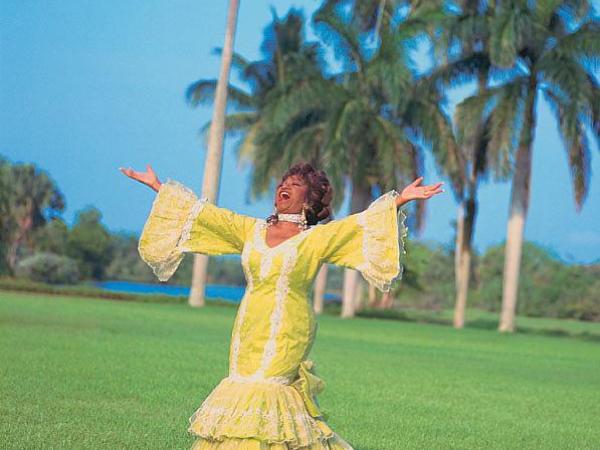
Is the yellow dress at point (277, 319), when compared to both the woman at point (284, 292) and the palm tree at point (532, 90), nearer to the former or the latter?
the woman at point (284, 292)

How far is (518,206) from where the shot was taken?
31219 mm

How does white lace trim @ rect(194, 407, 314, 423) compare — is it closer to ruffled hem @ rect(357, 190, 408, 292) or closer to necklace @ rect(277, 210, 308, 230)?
ruffled hem @ rect(357, 190, 408, 292)

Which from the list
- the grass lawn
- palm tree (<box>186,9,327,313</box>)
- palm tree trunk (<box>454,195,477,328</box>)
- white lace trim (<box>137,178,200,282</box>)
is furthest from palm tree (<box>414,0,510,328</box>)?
white lace trim (<box>137,178,200,282</box>)

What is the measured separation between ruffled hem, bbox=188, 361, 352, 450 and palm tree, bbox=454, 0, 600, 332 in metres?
25.6

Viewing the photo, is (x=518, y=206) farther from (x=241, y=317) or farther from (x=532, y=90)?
(x=241, y=317)

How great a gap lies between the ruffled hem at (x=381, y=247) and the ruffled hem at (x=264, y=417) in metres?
0.59

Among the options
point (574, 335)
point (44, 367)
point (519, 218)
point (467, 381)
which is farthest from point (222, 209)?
point (574, 335)

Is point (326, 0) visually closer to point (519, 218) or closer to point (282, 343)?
Result: point (519, 218)

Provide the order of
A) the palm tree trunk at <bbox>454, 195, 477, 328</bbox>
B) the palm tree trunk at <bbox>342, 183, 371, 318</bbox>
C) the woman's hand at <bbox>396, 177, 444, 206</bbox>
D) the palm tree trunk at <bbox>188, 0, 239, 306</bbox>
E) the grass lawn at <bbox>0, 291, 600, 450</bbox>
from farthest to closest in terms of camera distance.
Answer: the palm tree trunk at <bbox>342, 183, 371, 318</bbox> < the palm tree trunk at <bbox>454, 195, 477, 328</bbox> < the palm tree trunk at <bbox>188, 0, 239, 306</bbox> < the grass lawn at <bbox>0, 291, 600, 450</bbox> < the woman's hand at <bbox>396, 177, 444, 206</bbox>

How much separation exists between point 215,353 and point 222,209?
33.0 ft

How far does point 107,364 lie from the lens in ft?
40.5

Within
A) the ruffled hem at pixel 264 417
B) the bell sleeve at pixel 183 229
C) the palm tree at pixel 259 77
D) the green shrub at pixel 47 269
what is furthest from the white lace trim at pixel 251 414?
the green shrub at pixel 47 269

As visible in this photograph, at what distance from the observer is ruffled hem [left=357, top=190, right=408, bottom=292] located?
17.3ft

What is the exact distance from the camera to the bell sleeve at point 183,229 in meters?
5.42
